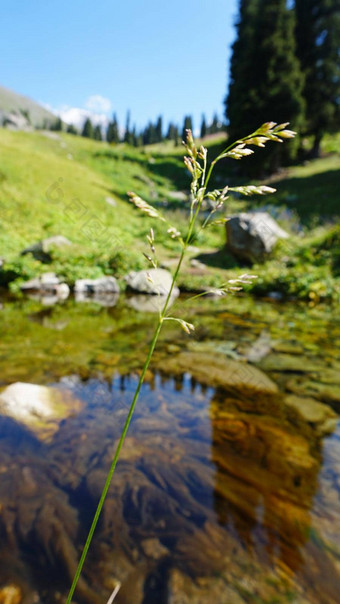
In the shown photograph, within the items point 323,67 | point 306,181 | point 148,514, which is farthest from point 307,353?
point 323,67

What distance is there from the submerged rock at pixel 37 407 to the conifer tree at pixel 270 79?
81.9ft

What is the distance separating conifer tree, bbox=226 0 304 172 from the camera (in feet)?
76.2

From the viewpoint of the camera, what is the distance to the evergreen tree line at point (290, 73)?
23359mm

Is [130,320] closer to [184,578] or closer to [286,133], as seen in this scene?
[184,578]

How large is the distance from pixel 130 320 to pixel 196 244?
993cm

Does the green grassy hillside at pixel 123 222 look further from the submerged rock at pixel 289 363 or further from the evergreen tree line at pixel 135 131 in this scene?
the evergreen tree line at pixel 135 131

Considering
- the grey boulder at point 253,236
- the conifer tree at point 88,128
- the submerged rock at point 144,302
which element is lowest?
the submerged rock at point 144,302

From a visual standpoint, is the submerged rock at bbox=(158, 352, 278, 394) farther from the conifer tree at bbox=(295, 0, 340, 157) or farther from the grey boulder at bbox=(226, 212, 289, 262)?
the conifer tree at bbox=(295, 0, 340, 157)

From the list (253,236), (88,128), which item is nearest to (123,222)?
(253,236)

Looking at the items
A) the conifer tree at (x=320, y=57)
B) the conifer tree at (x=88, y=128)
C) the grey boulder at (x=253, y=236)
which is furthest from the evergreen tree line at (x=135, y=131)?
the grey boulder at (x=253, y=236)

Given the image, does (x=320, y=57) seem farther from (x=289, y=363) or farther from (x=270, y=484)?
(x=270, y=484)

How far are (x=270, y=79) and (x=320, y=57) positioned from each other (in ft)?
22.0

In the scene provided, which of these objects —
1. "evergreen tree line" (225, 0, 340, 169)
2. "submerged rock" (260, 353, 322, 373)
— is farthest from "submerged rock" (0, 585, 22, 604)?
"evergreen tree line" (225, 0, 340, 169)

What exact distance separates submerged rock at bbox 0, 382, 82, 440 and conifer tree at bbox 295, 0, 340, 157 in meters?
30.9
